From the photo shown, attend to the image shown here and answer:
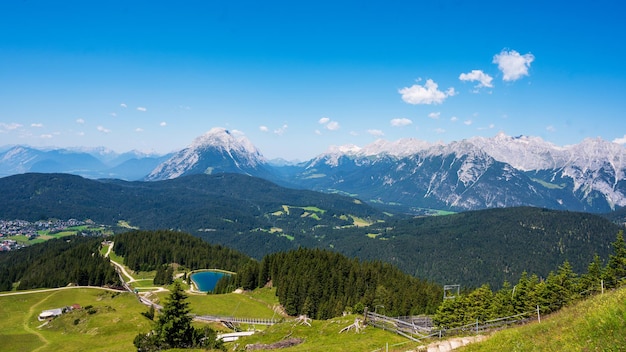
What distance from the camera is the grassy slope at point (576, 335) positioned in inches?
888

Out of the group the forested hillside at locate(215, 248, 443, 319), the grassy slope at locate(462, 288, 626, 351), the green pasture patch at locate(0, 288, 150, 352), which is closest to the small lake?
the forested hillside at locate(215, 248, 443, 319)

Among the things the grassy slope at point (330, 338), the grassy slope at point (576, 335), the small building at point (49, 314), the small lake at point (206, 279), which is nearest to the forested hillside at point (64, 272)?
the small lake at point (206, 279)

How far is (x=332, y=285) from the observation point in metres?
109

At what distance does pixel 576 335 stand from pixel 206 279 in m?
143

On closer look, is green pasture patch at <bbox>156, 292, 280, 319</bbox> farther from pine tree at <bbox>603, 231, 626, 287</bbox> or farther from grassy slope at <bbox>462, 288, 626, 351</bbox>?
grassy slope at <bbox>462, 288, 626, 351</bbox>

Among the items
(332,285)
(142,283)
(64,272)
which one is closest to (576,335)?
(332,285)

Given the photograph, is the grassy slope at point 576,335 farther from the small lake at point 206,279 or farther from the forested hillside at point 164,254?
the forested hillside at point 164,254

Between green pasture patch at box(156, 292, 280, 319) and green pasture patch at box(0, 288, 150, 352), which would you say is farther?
green pasture patch at box(156, 292, 280, 319)

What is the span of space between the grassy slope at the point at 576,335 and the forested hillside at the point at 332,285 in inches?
2212

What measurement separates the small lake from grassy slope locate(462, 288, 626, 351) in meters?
123

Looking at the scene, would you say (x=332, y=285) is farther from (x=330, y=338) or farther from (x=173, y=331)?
(x=173, y=331)

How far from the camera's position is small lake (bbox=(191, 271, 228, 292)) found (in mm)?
137975

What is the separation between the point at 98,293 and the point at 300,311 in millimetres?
68411

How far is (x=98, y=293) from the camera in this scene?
115438mm
